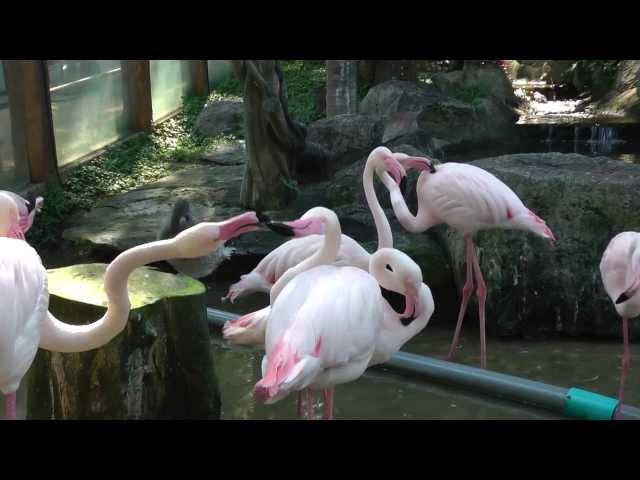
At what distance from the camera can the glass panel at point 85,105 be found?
26.2ft

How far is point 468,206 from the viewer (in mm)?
4469

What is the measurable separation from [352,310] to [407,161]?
1620 mm

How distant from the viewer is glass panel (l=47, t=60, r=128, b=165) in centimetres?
800

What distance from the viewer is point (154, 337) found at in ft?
11.4

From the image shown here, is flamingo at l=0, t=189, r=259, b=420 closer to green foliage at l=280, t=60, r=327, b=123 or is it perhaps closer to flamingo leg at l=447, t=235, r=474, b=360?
flamingo leg at l=447, t=235, r=474, b=360

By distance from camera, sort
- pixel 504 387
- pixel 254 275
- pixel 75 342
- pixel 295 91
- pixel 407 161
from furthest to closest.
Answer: pixel 295 91
pixel 407 161
pixel 254 275
pixel 504 387
pixel 75 342

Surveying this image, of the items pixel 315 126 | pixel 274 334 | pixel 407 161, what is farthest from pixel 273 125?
pixel 274 334

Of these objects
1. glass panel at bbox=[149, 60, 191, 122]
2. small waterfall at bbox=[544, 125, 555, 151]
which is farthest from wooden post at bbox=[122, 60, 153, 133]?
small waterfall at bbox=[544, 125, 555, 151]

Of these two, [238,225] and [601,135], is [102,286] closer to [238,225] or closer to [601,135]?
[238,225]

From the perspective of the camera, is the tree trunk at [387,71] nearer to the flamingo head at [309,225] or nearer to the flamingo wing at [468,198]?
the flamingo wing at [468,198]

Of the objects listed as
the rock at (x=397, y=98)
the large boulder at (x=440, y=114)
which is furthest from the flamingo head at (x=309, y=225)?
the rock at (x=397, y=98)

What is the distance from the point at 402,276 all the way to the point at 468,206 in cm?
118

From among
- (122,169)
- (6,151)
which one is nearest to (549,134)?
(122,169)

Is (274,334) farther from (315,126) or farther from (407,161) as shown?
(315,126)
